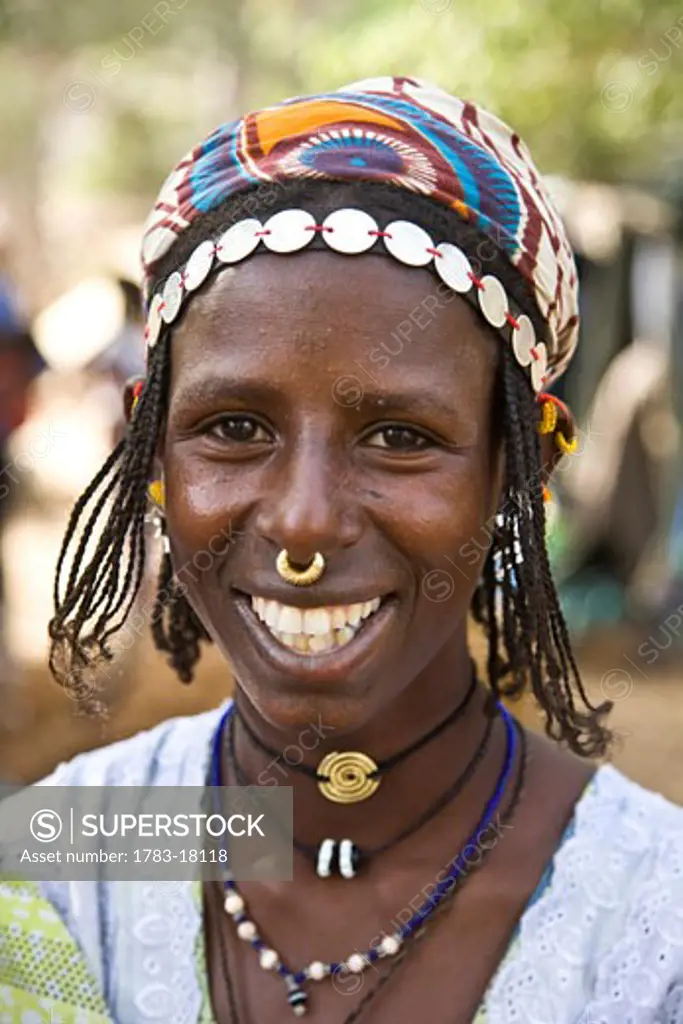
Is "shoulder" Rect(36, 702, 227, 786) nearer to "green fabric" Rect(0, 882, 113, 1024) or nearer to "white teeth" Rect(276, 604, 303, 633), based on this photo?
"green fabric" Rect(0, 882, 113, 1024)

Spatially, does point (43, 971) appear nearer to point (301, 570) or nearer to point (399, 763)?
point (399, 763)

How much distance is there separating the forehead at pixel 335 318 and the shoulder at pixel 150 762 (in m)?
0.65

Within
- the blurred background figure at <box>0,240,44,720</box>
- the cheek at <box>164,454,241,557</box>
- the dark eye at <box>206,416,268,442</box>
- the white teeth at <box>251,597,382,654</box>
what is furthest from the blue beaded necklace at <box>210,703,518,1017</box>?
the blurred background figure at <box>0,240,44,720</box>

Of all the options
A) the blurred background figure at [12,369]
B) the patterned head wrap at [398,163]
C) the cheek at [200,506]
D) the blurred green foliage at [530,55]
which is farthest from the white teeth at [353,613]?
the blurred background figure at [12,369]

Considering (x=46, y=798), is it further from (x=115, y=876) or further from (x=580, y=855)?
(x=580, y=855)

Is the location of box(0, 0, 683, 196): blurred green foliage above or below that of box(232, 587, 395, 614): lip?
above

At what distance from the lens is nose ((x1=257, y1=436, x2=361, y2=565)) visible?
144 centimetres

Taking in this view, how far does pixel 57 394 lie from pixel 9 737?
323 inches

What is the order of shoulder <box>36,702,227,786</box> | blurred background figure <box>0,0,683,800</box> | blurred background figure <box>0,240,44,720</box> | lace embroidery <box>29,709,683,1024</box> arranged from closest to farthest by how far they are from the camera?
lace embroidery <box>29,709,683,1024</box> → shoulder <box>36,702,227,786</box> → blurred background figure <box>0,0,683,800</box> → blurred background figure <box>0,240,44,720</box>

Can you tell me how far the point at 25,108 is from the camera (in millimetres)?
21094

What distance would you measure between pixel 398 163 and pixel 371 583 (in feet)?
1.73

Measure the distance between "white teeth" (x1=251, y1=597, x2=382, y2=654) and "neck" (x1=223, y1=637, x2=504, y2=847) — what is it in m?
0.22

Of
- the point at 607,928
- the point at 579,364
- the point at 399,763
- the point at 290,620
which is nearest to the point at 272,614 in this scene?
the point at 290,620

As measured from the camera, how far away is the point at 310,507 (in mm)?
1443
